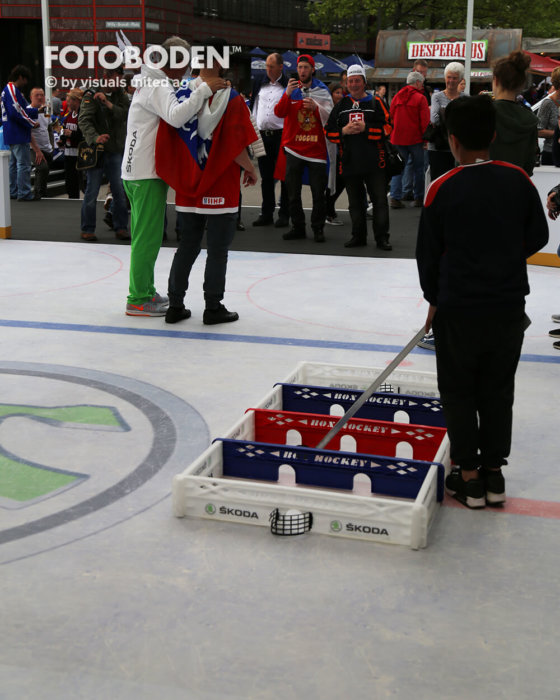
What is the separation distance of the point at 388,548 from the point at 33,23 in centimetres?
3584

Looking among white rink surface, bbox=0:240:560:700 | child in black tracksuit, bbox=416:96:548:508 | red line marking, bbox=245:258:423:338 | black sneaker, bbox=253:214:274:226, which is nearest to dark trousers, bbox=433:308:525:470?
child in black tracksuit, bbox=416:96:548:508

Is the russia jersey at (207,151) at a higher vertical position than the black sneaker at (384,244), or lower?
higher

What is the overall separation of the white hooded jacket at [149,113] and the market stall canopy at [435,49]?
2439 cm

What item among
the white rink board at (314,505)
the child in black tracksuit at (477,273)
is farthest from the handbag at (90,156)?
the child in black tracksuit at (477,273)

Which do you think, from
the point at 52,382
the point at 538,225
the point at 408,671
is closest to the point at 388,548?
the point at 408,671

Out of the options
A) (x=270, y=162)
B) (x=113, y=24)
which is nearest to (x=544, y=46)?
(x=113, y=24)

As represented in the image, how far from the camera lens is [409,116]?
13.0m

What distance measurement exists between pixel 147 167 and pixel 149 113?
1.18ft

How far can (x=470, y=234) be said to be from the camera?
328cm

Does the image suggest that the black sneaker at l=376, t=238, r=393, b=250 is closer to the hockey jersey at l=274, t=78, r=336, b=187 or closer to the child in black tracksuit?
the hockey jersey at l=274, t=78, r=336, b=187

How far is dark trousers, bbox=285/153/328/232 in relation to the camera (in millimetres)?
9758

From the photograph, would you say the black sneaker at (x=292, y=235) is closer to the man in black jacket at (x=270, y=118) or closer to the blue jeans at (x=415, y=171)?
the man in black jacket at (x=270, y=118)

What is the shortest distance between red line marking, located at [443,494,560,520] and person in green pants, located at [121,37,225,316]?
324 centimetres

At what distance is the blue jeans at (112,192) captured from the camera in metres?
9.63
